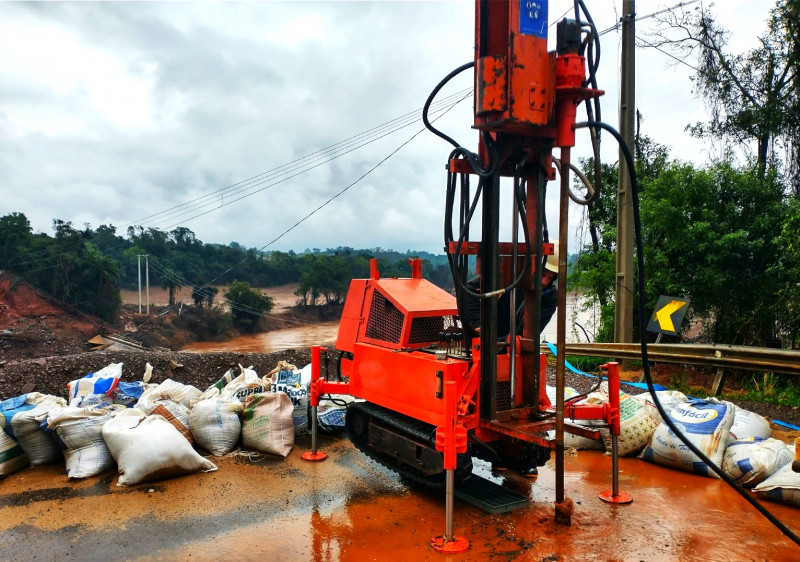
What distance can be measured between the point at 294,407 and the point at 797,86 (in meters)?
10.9

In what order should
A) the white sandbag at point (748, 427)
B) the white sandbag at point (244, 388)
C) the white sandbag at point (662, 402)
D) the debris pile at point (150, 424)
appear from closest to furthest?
the debris pile at point (150, 424)
the white sandbag at point (748, 427)
the white sandbag at point (662, 402)
the white sandbag at point (244, 388)

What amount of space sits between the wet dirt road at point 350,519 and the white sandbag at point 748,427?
64 centimetres

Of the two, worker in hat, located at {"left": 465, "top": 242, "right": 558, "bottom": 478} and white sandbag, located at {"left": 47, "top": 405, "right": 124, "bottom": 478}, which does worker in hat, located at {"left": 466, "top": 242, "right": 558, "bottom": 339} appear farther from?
white sandbag, located at {"left": 47, "top": 405, "right": 124, "bottom": 478}

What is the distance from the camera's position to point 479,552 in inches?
138

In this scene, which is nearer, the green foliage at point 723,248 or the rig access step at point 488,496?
the rig access step at point 488,496

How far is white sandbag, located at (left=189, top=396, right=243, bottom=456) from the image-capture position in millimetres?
5297

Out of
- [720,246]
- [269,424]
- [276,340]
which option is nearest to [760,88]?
[720,246]

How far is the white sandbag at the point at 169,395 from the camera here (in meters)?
5.59

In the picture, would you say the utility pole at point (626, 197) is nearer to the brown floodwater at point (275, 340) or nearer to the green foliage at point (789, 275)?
the green foliage at point (789, 275)

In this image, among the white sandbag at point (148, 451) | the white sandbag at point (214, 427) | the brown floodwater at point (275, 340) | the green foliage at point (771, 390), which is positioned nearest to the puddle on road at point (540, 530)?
the white sandbag at point (148, 451)

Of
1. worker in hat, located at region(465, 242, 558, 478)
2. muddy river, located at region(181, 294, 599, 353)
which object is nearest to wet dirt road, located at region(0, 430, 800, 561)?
worker in hat, located at region(465, 242, 558, 478)

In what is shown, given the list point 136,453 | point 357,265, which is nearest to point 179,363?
point 136,453

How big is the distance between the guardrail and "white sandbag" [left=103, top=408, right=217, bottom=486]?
5351mm

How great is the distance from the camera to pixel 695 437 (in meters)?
4.70
